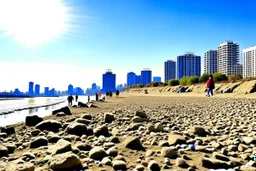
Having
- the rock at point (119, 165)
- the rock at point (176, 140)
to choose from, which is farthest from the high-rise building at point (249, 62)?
the rock at point (119, 165)

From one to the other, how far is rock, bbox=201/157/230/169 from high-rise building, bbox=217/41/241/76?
184m

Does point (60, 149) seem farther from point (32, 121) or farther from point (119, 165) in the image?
point (32, 121)

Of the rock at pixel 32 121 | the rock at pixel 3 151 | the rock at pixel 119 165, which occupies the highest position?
the rock at pixel 119 165

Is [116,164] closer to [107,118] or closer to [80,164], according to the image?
[80,164]

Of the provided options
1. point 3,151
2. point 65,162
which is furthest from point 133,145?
point 3,151

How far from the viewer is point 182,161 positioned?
452 cm

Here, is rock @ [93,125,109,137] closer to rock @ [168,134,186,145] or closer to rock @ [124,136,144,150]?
rock @ [124,136,144,150]

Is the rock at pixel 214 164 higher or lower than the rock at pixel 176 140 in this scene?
lower

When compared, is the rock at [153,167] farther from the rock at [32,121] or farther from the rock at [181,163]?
the rock at [32,121]

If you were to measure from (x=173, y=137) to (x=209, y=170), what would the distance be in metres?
1.81

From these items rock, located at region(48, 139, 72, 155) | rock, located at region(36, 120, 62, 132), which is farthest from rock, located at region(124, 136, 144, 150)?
rock, located at region(36, 120, 62, 132)

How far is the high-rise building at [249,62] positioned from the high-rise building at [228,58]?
10259 mm

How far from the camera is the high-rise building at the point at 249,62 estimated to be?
509 feet

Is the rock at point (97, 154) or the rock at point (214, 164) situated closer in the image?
the rock at point (214, 164)
